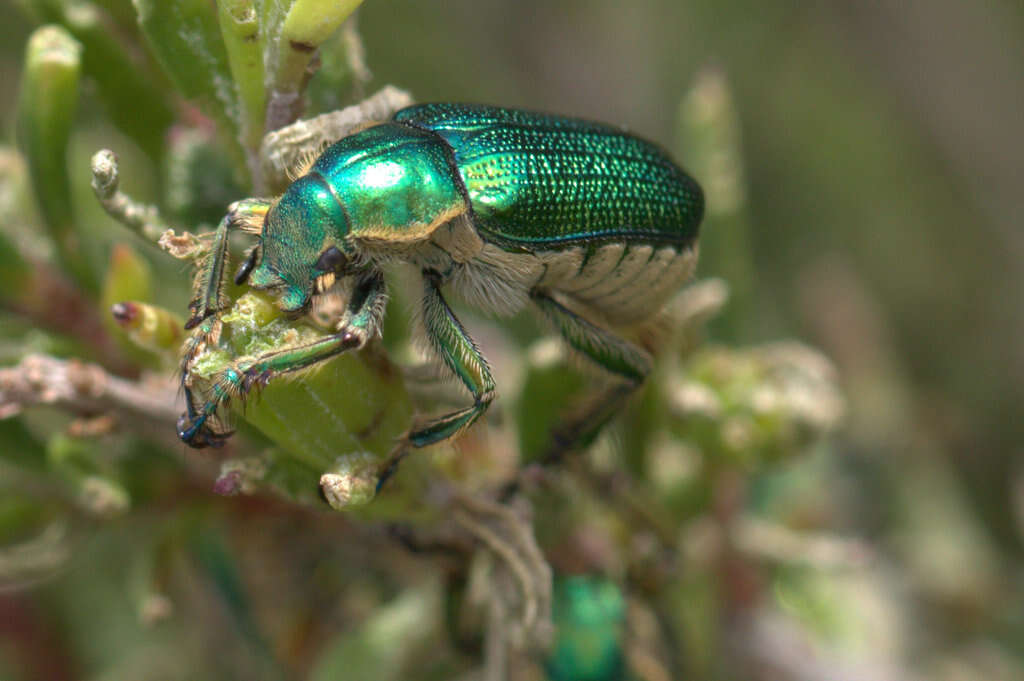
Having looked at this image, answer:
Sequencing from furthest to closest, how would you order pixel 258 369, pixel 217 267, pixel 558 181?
pixel 558 181, pixel 217 267, pixel 258 369

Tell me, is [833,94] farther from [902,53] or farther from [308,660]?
[308,660]

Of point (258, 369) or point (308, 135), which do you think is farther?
point (308, 135)

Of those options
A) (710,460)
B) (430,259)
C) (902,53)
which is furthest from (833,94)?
(430,259)

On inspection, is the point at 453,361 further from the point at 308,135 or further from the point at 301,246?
the point at 308,135

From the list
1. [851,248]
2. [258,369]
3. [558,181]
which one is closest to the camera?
[258,369]

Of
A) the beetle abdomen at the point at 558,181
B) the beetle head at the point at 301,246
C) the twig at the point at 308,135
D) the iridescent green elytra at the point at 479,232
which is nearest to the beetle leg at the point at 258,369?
the iridescent green elytra at the point at 479,232

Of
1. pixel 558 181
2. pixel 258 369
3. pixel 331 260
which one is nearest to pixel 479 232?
pixel 558 181

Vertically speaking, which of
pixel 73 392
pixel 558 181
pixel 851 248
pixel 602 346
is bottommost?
pixel 851 248
